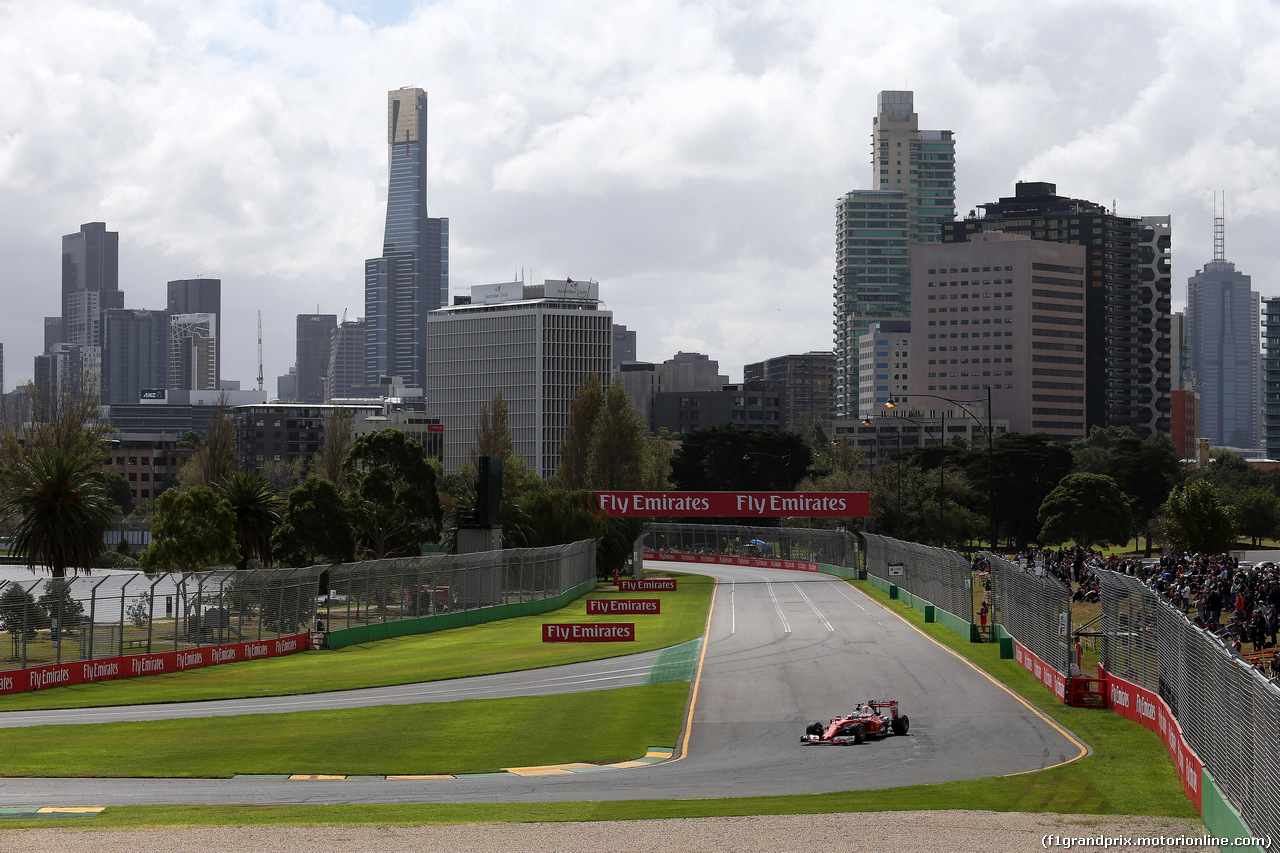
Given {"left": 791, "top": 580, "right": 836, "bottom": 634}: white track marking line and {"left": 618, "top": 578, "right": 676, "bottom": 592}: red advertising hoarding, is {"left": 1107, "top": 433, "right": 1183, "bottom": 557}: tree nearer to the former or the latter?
{"left": 791, "top": 580, "right": 836, "bottom": 634}: white track marking line

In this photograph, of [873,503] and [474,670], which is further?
[873,503]

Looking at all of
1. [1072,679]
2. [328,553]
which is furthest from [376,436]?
[1072,679]

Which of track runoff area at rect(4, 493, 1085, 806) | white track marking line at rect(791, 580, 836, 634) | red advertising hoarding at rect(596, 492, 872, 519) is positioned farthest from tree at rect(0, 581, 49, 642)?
red advertising hoarding at rect(596, 492, 872, 519)

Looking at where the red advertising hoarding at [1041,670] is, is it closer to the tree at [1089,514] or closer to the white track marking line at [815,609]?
the white track marking line at [815,609]

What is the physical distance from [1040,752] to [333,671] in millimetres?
25064

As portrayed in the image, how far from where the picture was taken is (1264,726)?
1471 cm

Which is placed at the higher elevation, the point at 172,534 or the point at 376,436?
the point at 376,436

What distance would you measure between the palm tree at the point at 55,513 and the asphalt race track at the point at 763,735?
63.8 ft

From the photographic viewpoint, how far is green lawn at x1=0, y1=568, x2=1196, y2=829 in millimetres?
19828

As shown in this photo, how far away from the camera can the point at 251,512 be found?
6775 centimetres

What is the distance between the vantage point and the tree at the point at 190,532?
2394 inches

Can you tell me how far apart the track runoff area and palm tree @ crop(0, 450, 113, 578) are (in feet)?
78.0

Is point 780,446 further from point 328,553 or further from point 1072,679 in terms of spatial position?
point 1072,679

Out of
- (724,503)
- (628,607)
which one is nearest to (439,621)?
(628,607)
